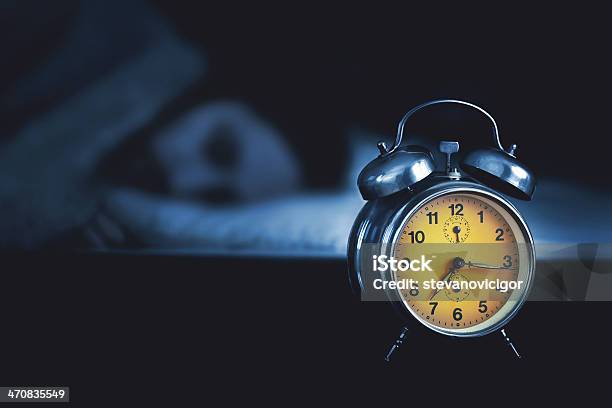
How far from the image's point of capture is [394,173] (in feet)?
4.15

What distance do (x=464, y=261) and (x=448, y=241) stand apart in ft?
0.13

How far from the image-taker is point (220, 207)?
1890 millimetres

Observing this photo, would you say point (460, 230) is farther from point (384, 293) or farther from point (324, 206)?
point (324, 206)

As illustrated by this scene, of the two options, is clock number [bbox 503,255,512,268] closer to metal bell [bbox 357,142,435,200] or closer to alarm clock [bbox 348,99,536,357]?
alarm clock [bbox 348,99,536,357]

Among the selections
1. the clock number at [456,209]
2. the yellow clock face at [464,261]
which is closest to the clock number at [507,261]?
the yellow clock face at [464,261]

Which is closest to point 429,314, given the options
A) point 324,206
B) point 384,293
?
point 384,293

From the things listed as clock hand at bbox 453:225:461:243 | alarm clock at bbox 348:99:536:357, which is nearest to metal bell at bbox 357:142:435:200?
alarm clock at bbox 348:99:536:357

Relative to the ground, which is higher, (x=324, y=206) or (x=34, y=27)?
(x=34, y=27)

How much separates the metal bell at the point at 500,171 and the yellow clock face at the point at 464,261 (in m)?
0.03

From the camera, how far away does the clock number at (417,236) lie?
51.9 inches

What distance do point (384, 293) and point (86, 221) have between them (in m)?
0.85

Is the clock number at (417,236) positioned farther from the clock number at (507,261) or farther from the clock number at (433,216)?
the clock number at (507,261)

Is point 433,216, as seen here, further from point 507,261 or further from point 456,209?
point 507,261

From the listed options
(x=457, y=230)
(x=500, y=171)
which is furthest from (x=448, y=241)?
(x=500, y=171)
